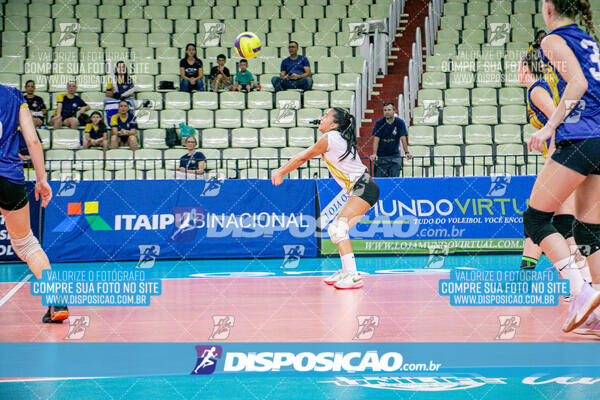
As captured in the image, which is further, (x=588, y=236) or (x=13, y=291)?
(x=13, y=291)

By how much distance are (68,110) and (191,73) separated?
8.90 feet

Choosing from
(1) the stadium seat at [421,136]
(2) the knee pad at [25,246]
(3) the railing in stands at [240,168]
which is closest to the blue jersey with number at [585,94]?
(2) the knee pad at [25,246]

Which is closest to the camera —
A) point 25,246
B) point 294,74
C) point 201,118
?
point 25,246

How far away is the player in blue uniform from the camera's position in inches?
209

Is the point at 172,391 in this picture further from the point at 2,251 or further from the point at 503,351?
the point at 2,251

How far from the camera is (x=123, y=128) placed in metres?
14.6

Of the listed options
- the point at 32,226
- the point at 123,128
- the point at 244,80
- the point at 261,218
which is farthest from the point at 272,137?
the point at 32,226

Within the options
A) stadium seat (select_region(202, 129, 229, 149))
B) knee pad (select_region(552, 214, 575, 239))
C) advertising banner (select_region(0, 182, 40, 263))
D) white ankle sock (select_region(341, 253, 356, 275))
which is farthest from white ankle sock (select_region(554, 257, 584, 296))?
stadium seat (select_region(202, 129, 229, 149))

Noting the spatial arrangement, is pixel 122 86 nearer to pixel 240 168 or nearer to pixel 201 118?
pixel 201 118

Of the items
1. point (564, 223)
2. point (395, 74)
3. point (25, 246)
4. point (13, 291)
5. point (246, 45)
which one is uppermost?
point (246, 45)

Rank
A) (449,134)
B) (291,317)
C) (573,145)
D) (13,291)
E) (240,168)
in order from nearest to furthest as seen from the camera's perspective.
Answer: (573,145) < (291,317) < (13,291) < (240,168) < (449,134)

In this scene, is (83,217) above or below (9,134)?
below

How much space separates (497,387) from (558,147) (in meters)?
1.68

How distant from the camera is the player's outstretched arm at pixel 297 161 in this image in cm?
740
